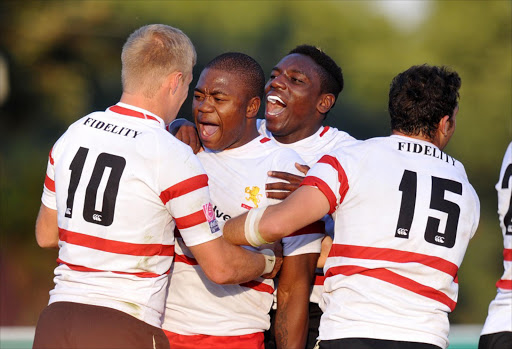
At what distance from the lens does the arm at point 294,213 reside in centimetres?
366

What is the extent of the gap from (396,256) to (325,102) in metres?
1.71

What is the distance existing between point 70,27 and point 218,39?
2.83m

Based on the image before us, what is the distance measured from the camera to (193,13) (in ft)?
51.7

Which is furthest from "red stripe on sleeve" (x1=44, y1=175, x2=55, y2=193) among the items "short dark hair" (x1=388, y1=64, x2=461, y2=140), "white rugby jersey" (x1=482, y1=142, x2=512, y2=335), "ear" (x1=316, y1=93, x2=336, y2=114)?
"white rugby jersey" (x1=482, y1=142, x2=512, y2=335)

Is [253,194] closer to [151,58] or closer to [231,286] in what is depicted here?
[231,286]

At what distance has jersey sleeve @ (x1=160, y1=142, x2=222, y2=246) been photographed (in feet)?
11.8

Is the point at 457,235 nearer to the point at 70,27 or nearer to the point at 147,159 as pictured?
the point at 147,159

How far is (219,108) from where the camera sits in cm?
439

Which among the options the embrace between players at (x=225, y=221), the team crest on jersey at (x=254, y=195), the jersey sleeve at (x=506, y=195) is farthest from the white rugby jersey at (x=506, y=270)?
the team crest on jersey at (x=254, y=195)

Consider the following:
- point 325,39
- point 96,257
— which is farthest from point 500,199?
point 325,39

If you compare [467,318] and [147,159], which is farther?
[467,318]

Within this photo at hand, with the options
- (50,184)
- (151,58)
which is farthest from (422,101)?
(50,184)

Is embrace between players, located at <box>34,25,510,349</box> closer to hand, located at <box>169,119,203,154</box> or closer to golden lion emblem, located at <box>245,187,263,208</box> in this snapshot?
golden lion emblem, located at <box>245,187,263,208</box>

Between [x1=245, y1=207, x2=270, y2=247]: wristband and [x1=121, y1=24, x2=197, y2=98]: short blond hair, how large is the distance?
759 millimetres
